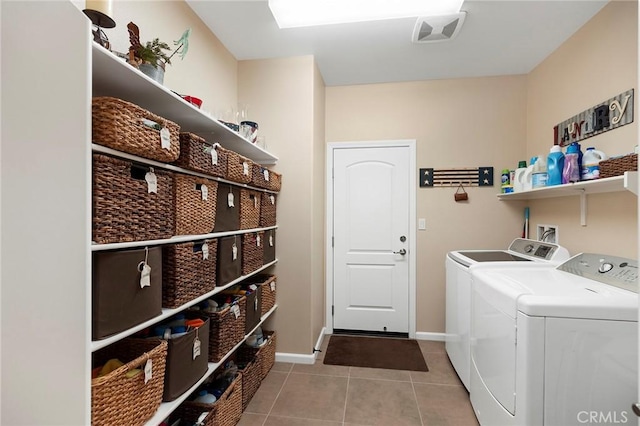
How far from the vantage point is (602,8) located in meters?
1.94

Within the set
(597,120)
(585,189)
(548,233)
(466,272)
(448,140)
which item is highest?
(448,140)

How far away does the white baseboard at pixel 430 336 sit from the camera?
9.74 ft

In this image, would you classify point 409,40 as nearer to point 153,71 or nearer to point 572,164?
point 572,164

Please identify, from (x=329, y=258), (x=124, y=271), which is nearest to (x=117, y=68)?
(x=124, y=271)

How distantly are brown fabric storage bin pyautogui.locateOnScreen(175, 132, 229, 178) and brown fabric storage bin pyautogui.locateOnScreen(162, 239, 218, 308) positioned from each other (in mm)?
354

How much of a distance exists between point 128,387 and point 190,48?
6.22 ft

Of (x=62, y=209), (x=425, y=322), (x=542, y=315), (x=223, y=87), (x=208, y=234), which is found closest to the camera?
(x=62, y=209)

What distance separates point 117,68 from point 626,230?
2.59 m

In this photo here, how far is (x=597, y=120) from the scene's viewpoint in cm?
198

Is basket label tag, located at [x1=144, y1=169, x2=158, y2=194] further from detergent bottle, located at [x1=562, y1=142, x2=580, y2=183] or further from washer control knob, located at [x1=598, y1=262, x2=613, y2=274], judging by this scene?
detergent bottle, located at [x1=562, y1=142, x2=580, y2=183]

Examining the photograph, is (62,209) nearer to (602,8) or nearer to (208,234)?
(208,234)

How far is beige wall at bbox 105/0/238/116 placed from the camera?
57.2 inches

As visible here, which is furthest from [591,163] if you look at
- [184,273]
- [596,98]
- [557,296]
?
[184,273]

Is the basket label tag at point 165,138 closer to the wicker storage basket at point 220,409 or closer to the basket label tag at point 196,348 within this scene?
the basket label tag at point 196,348
